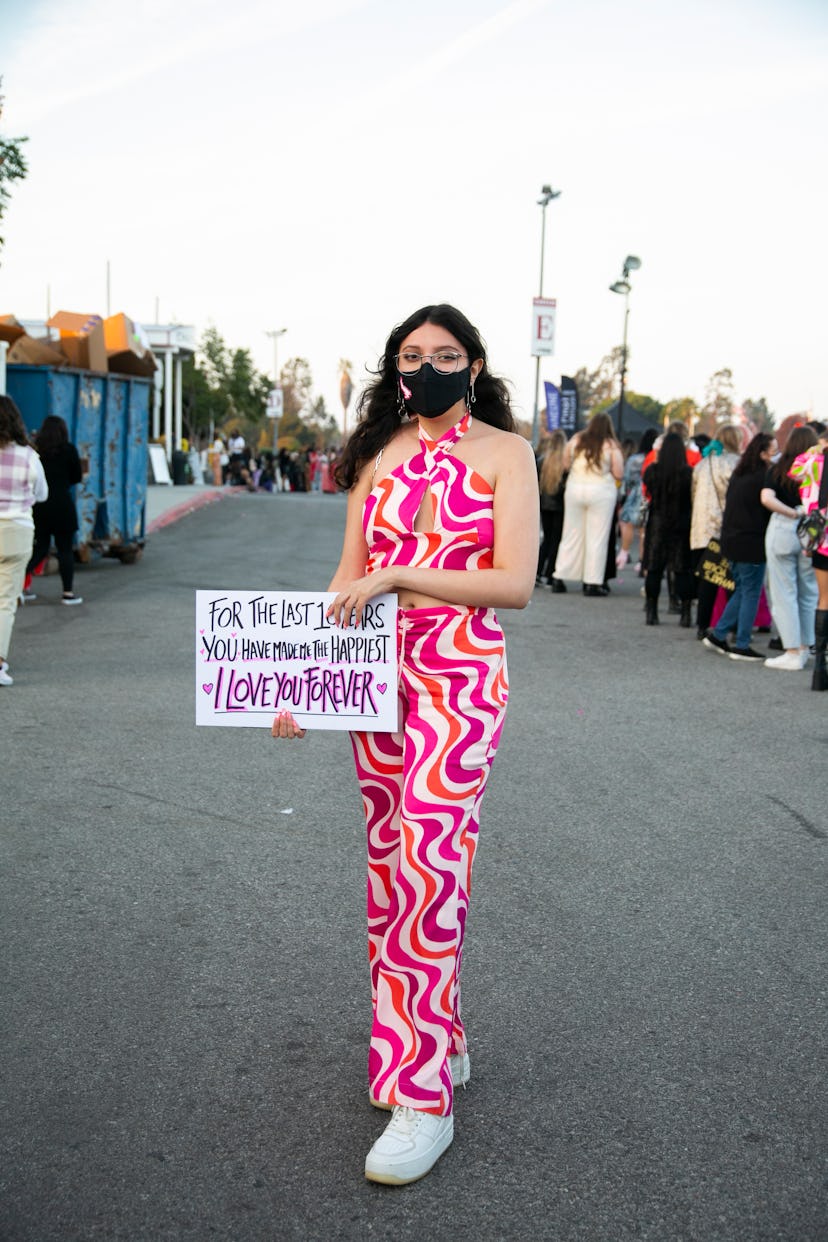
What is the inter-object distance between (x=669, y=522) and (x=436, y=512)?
9993 mm

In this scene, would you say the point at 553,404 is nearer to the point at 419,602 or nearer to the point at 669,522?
the point at 669,522

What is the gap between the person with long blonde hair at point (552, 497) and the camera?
15.7 meters

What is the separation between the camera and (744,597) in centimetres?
1098

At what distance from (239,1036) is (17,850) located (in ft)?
6.56

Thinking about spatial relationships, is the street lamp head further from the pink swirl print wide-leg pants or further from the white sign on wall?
the pink swirl print wide-leg pants

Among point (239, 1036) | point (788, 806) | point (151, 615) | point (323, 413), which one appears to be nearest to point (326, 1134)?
point (239, 1036)

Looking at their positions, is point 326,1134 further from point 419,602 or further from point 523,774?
point 523,774

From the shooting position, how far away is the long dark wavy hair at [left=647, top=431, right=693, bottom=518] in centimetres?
1285

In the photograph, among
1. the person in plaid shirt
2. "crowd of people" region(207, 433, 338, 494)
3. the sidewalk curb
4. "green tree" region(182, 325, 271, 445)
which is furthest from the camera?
"green tree" region(182, 325, 271, 445)

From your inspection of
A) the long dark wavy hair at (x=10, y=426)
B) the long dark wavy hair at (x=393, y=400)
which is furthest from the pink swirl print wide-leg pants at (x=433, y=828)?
the long dark wavy hair at (x=10, y=426)

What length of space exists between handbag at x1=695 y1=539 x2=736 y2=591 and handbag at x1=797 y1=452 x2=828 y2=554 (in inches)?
57.1

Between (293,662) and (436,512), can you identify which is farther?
(293,662)

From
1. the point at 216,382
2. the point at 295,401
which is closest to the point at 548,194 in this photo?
the point at 216,382

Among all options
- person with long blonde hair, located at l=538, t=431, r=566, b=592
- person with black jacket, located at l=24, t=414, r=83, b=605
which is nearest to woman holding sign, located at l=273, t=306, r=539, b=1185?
person with black jacket, located at l=24, t=414, r=83, b=605
